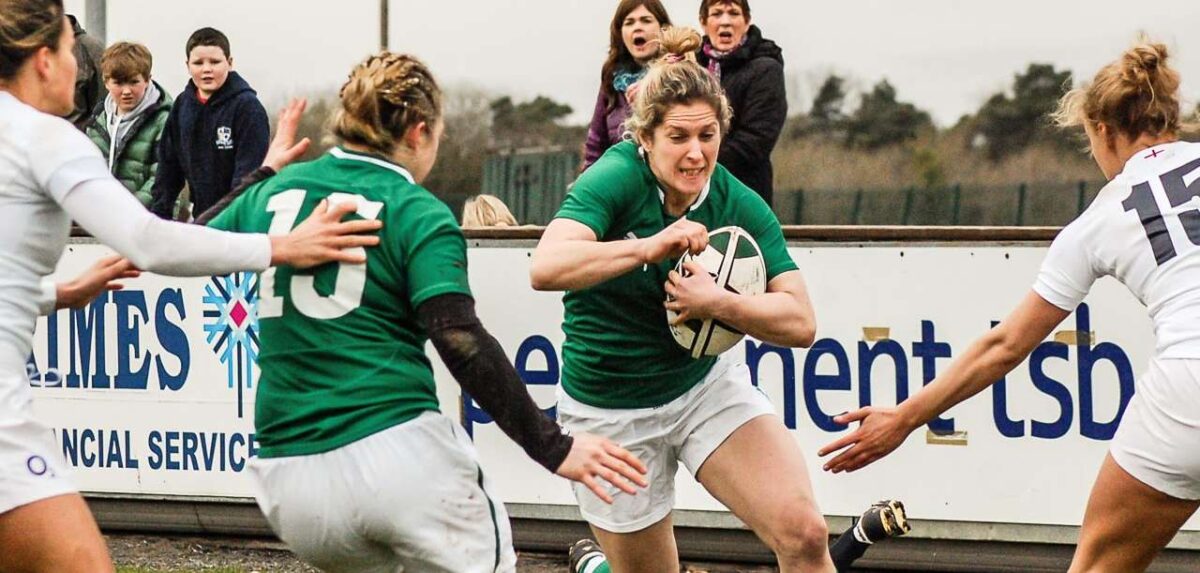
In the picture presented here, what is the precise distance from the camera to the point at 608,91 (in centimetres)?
793

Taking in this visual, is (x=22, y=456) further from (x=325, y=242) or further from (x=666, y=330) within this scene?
(x=666, y=330)

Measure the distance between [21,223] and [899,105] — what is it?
50.2 metres

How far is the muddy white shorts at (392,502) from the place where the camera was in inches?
153

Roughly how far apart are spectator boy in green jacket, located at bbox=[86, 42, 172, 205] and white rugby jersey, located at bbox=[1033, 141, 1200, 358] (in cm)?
584

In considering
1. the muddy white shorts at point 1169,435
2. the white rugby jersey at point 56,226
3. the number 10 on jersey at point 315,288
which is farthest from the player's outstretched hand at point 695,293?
the white rugby jersey at point 56,226

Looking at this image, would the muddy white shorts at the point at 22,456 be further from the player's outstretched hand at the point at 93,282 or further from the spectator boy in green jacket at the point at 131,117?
the spectator boy in green jacket at the point at 131,117

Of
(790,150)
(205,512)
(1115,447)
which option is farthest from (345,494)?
(790,150)

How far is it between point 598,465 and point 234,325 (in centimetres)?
444

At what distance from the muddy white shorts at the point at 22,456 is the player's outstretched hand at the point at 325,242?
0.70m

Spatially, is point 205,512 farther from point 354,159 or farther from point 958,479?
point 354,159

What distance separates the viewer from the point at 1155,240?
15.3ft

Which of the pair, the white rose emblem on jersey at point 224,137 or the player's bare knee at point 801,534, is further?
the white rose emblem on jersey at point 224,137

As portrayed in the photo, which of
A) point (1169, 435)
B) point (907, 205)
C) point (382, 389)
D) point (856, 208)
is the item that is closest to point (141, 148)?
point (382, 389)

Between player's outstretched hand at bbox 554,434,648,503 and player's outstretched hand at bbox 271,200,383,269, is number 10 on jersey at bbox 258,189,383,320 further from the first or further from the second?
player's outstretched hand at bbox 554,434,648,503
